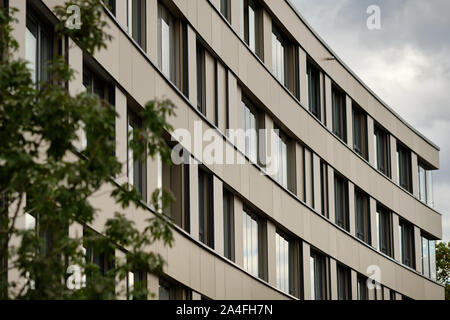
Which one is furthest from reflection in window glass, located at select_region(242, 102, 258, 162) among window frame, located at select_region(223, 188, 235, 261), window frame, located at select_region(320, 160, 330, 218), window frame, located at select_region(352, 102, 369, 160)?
window frame, located at select_region(352, 102, 369, 160)

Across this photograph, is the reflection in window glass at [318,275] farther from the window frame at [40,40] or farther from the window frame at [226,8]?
A: the window frame at [40,40]

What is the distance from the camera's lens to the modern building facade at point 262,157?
2345 centimetres

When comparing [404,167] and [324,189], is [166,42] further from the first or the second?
[404,167]

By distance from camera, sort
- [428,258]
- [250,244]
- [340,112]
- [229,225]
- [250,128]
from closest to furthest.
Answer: [229,225], [250,244], [250,128], [340,112], [428,258]

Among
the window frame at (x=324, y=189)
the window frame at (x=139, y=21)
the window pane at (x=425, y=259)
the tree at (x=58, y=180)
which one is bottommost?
the tree at (x=58, y=180)

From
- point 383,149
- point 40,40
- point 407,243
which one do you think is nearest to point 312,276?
point 383,149

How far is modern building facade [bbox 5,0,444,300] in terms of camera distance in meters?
23.5

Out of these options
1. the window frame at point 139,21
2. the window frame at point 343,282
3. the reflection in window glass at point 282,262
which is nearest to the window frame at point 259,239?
the reflection in window glass at point 282,262

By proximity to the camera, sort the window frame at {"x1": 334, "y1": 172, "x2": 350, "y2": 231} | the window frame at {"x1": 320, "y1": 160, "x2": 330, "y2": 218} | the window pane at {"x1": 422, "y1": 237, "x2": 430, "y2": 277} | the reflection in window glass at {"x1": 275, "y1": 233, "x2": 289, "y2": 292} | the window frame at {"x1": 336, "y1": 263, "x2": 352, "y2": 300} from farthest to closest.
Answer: the window pane at {"x1": 422, "y1": 237, "x2": 430, "y2": 277}
the window frame at {"x1": 334, "y1": 172, "x2": 350, "y2": 231}
the window frame at {"x1": 336, "y1": 263, "x2": 352, "y2": 300}
the window frame at {"x1": 320, "y1": 160, "x2": 330, "y2": 218}
the reflection in window glass at {"x1": 275, "y1": 233, "x2": 289, "y2": 292}

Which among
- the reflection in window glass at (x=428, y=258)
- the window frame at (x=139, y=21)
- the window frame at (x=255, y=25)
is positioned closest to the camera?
the window frame at (x=139, y=21)

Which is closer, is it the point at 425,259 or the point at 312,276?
the point at 312,276

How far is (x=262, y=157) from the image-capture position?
33.0 m

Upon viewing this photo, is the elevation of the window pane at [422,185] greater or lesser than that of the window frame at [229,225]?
greater

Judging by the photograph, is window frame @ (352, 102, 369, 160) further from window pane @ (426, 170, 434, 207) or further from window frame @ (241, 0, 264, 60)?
window frame @ (241, 0, 264, 60)
